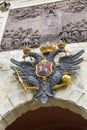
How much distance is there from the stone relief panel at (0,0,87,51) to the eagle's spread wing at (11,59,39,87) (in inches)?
19.3

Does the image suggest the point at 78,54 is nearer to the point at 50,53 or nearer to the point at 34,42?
the point at 50,53

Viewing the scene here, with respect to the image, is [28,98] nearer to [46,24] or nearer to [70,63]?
[70,63]

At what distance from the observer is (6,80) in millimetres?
5297

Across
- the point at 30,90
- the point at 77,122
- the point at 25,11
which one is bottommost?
the point at 77,122

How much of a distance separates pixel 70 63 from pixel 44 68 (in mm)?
400

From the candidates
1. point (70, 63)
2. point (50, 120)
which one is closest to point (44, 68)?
point (70, 63)

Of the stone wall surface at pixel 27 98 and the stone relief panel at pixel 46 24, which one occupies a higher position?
the stone relief panel at pixel 46 24

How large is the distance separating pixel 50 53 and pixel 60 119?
161cm

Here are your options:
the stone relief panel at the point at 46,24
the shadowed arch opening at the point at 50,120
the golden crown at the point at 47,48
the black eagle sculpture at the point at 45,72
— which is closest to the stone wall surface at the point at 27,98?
the black eagle sculpture at the point at 45,72

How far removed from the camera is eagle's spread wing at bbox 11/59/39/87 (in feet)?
16.3

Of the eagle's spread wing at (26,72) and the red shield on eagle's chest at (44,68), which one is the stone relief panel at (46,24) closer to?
the eagle's spread wing at (26,72)

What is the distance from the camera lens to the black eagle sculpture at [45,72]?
489 centimetres

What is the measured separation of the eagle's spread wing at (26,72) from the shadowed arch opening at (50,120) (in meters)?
1.08

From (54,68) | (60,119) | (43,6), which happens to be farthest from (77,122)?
(43,6)
